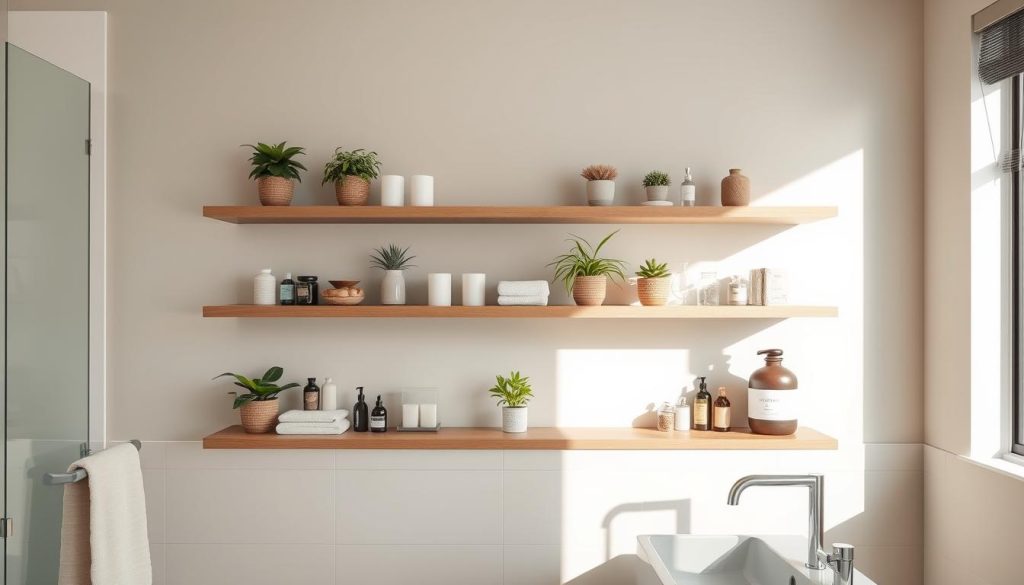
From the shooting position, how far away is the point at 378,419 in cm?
235

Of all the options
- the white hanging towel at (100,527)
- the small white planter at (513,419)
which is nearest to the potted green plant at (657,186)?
the small white planter at (513,419)

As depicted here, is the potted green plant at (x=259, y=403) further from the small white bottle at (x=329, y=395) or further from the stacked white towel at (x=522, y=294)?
the stacked white towel at (x=522, y=294)

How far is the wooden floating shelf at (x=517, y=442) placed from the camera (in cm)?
227

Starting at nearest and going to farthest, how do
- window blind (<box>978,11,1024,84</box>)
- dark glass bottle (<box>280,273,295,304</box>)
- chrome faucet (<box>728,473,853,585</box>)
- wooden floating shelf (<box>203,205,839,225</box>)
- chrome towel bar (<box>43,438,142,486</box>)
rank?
chrome towel bar (<box>43,438,142,486</box>) < chrome faucet (<box>728,473,853,585</box>) < window blind (<box>978,11,1024,84</box>) < wooden floating shelf (<box>203,205,839,225</box>) < dark glass bottle (<box>280,273,295,304</box>)

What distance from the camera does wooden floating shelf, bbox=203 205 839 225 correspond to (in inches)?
88.0

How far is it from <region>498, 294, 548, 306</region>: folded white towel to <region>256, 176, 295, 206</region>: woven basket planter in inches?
29.9

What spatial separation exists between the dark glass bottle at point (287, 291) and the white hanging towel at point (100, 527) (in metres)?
0.65

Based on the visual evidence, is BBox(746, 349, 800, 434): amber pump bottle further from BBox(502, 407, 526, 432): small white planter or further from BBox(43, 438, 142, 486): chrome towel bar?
BBox(43, 438, 142, 486): chrome towel bar

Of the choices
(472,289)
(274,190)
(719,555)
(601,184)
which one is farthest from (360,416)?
(719,555)

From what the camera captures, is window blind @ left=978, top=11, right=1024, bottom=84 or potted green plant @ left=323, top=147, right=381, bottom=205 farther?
potted green plant @ left=323, top=147, right=381, bottom=205

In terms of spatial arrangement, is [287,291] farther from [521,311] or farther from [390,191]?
[521,311]

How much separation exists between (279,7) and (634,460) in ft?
6.29

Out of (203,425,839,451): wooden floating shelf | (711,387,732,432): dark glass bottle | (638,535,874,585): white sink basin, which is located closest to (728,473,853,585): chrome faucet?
(638,535,874,585): white sink basin

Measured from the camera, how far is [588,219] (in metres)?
2.31
